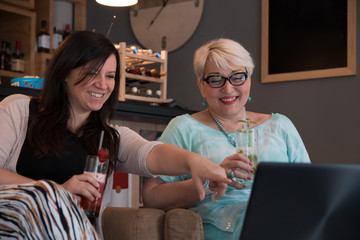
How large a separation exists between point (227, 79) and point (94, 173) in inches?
30.1

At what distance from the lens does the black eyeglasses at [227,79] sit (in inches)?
74.5

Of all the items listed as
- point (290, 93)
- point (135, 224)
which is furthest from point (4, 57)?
point (135, 224)

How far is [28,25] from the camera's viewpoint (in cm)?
412

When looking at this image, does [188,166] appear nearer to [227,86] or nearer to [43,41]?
[227,86]

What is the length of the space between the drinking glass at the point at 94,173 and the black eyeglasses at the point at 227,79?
0.71 m

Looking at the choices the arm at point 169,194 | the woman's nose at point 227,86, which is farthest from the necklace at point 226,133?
the arm at point 169,194

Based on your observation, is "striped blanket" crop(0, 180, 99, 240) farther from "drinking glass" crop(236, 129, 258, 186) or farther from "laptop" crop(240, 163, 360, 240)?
"drinking glass" crop(236, 129, 258, 186)

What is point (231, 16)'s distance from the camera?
4.17 meters

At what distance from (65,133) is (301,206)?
0.94 metres

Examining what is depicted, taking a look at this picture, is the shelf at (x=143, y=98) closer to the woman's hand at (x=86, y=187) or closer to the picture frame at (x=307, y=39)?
the picture frame at (x=307, y=39)

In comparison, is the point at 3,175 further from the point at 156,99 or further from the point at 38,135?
the point at 156,99

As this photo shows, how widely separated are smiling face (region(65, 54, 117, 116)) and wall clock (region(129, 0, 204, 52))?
9.21 ft

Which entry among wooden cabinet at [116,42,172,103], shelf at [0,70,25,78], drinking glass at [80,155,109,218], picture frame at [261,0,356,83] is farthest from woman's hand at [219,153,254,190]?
shelf at [0,70,25,78]

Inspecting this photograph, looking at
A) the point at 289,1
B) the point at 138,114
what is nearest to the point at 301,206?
the point at 138,114
